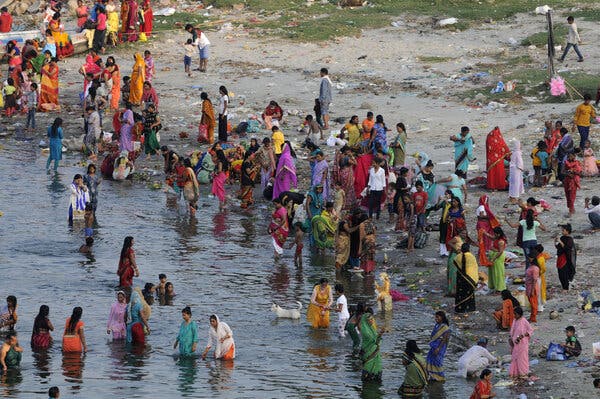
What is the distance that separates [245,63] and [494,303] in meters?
17.6

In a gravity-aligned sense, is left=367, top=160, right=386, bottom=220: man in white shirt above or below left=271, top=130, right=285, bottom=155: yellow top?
below

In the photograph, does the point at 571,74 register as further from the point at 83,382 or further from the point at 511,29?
the point at 83,382

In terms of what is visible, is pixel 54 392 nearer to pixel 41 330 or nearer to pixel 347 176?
pixel 41 330

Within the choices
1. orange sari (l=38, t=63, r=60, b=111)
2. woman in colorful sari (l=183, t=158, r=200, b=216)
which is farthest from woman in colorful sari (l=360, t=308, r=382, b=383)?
orange sari (l=38, t=63, r=60, b=111)

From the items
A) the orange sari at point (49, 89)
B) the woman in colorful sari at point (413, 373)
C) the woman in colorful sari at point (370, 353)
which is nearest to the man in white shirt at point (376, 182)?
the woman in colorful sari at point (370, 353)

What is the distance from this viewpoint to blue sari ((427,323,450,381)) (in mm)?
18656

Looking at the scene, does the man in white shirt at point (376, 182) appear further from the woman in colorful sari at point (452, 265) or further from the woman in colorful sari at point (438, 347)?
the woman in colorful sari at point (438, 347)

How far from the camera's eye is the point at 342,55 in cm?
3803

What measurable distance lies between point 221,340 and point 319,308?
6.38 ft

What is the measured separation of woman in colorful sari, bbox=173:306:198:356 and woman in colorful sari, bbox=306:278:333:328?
2.00 metres

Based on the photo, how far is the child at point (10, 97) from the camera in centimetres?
3428

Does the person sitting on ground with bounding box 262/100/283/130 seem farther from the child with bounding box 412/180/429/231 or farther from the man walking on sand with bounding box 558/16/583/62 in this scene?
the man walking on sand with bounding box 558/16/583/62

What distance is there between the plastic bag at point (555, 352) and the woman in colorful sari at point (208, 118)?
13.5 metres

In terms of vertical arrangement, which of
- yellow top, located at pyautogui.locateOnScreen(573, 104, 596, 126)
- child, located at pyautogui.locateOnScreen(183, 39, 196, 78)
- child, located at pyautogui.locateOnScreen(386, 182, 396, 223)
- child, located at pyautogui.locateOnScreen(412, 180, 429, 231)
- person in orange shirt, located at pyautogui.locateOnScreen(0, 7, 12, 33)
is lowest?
child, located at pyautogui.locateOnScreen(386, 182, 396, 223)
